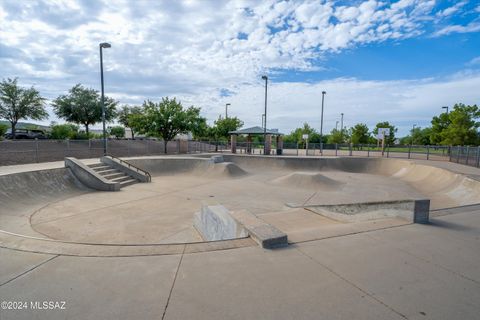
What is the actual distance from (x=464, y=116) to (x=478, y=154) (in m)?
15.8

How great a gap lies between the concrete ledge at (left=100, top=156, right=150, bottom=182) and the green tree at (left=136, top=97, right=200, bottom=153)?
978 centimetres

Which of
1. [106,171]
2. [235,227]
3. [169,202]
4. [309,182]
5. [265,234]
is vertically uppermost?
[265,234]

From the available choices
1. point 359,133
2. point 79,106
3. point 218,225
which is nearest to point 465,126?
point 359,133

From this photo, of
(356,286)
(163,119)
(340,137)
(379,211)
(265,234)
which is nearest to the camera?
(356,286)

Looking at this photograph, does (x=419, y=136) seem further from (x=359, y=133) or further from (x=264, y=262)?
(x=264, y=262)

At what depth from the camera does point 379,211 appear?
659 cm

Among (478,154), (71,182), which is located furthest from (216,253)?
(478,154)

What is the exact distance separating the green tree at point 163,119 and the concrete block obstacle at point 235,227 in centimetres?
1955

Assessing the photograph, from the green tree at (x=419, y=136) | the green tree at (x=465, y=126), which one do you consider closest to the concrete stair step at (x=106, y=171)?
the green tree at (x=465, y=126)

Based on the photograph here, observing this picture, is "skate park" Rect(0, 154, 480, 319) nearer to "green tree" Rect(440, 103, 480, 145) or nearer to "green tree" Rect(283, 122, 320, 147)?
"green tree" Rect(440, 103, 480, 145)

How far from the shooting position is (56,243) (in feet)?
13.2

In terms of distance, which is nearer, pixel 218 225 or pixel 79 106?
pixel 218 225

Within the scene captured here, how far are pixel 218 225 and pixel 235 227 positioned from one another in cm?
92

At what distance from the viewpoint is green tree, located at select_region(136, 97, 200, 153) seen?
25.1 meters
